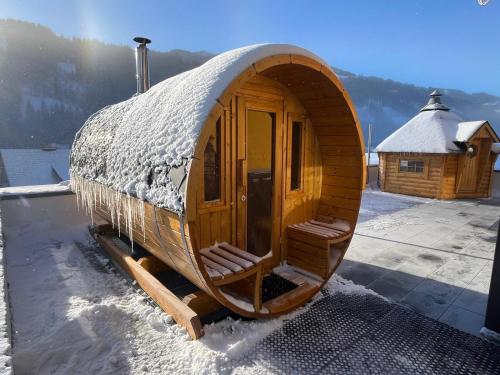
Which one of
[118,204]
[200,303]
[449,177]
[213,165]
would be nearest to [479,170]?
[449,177]

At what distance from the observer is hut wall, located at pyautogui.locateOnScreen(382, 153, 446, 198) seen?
12.2 meters

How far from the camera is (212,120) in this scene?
8.07ft

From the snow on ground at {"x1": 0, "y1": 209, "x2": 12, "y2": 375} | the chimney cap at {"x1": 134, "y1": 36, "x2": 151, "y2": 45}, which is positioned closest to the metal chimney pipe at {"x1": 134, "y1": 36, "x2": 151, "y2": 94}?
the chimney cap at {"x1": 134, "y1": 36, "x2": 151, "y2": 45}

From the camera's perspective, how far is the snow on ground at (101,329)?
2.61 meters

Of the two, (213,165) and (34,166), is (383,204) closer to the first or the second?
(213,165)

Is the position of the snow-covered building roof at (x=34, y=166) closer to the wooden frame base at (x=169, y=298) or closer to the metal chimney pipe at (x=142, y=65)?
the metal chimney pipe at (x=142, y=65)

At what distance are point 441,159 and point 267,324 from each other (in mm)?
12045

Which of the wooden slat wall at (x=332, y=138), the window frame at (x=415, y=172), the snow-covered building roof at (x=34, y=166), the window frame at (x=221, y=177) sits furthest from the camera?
the snow-covered building roof at (x=34, y=166)

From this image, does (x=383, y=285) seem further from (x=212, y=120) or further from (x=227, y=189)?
(x=212, y=120)

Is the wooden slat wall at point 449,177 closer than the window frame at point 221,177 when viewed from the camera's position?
No

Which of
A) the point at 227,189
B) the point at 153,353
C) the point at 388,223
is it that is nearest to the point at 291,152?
the point at 227,189

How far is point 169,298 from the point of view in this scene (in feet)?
10.5

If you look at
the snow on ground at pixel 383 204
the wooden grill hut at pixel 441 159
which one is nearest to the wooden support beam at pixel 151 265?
the snow on ground at pixel 383 204

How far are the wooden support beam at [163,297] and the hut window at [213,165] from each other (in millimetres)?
1171
